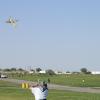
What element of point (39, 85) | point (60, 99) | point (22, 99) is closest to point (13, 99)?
point (22, 99)

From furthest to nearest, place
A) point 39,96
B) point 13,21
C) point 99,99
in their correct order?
point 99,99 → point 13,21 → point 39,96

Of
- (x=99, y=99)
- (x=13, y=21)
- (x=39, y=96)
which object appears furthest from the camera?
(x=99, y=99)

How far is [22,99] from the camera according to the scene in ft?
128

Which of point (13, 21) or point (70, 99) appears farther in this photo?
point (70, 99)

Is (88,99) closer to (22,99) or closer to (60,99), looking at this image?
(60,99)

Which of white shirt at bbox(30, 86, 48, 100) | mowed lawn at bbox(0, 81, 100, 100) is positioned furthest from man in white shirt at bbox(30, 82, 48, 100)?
mowed lawn at bbox(0, 81, 100, 100)

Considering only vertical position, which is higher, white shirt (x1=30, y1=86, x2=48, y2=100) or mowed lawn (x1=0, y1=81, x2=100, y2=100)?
mowed lawn (x1=0, y1=81, x2=100, y2=100)

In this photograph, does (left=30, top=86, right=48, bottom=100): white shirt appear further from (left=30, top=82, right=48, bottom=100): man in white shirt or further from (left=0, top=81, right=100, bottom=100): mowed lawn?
(left=0, top=81, right=100, bottom=100): mowed lawn

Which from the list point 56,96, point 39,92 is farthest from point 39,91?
Result: point 56,96

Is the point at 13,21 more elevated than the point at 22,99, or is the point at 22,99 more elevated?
the point at 13,21

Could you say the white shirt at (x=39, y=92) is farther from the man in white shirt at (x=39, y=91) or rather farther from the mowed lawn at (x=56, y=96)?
the mowed lawn at (x=56, y=96)

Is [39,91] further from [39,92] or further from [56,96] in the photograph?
[56,96]

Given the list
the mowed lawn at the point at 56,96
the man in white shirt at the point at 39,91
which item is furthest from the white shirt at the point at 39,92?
the mowed lawn at the point at 56,96

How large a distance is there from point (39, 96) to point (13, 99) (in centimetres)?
2075
